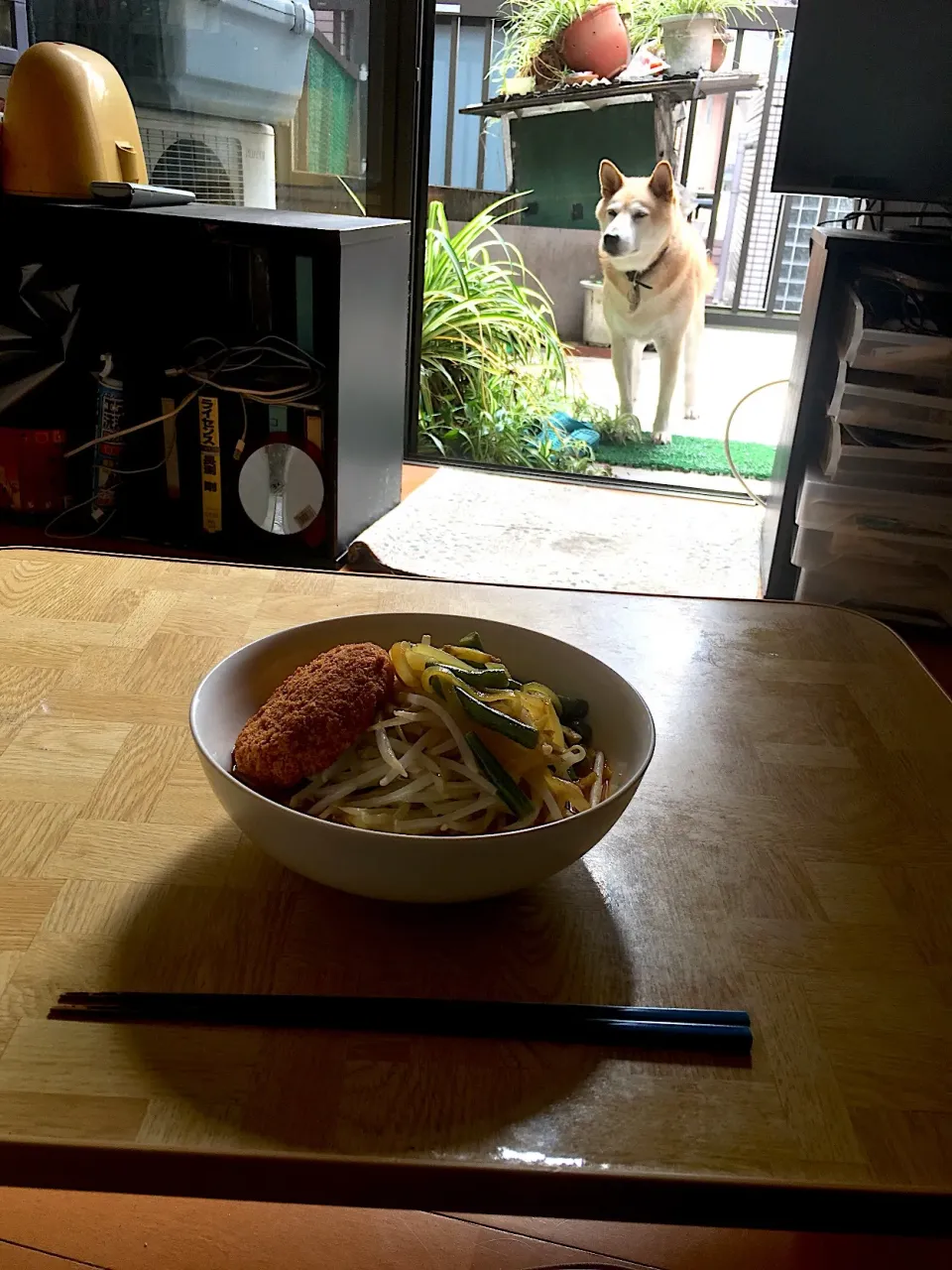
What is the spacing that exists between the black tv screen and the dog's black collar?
1.08 m

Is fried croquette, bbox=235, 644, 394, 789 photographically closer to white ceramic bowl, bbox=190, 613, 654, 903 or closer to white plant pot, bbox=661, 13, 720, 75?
white ceramic bowl, bbox=190, 613, 654, 903

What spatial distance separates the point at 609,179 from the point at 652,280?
0.29 m

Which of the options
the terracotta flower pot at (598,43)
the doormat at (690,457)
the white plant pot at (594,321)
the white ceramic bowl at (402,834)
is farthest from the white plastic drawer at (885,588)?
the white plant pot at (594,321)

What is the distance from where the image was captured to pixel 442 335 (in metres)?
2.75

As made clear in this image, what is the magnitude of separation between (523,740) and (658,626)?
374 mm

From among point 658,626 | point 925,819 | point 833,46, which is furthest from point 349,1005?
point 833,46

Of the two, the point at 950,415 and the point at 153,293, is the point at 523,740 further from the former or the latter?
the point at 153,293

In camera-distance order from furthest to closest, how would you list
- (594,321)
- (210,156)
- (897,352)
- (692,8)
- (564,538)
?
(594,321) < (692,8) < (210,156) < (564,538) < (897,352)

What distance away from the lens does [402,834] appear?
0.50 metres

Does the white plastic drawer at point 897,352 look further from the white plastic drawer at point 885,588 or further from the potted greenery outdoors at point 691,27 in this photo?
the potted greenery outdoors at point 691,27

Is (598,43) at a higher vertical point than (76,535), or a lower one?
higher

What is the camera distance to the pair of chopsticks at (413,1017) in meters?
0.48

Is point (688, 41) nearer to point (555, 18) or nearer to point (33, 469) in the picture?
point (555, 18)

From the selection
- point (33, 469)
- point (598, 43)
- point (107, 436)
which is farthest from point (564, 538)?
point (598, 43)
